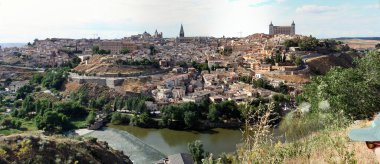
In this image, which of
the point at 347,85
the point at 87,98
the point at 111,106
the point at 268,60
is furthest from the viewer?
the point at 268,60

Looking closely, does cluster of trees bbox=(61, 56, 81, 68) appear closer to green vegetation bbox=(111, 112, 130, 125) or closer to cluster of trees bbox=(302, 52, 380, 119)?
green vegetation bbox=(111, 112, 130, 125)

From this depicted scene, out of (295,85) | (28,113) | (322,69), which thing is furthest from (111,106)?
(322,69)

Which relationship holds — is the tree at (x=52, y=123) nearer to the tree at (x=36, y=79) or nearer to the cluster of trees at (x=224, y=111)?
the cluster of trees at (x=224, y=111)

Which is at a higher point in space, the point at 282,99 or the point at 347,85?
the point at 347,85

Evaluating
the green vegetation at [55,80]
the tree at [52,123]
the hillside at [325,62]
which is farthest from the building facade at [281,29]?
the tree at [52,123]

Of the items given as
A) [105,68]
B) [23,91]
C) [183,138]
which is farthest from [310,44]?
[23,91]

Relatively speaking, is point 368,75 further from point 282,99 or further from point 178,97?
point 178,97
